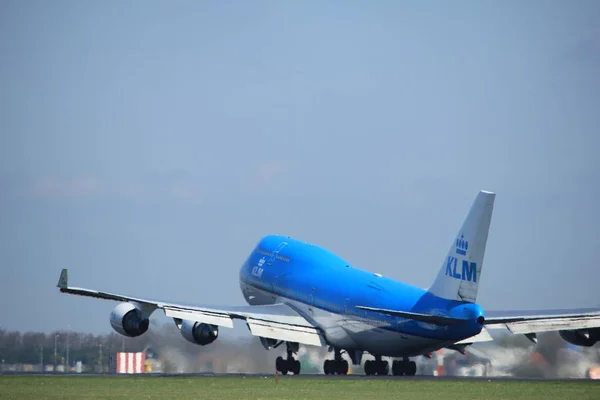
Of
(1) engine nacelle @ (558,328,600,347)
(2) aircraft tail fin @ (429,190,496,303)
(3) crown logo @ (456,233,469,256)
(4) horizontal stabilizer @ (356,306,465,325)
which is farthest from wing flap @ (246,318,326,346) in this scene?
(1) engine nacelle @ (558,328,600,347)

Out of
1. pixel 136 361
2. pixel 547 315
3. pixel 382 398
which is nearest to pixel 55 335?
pixel 136 361

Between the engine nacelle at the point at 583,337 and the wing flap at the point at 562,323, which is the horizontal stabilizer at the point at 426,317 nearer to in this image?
the wing flap at the point at 562,323

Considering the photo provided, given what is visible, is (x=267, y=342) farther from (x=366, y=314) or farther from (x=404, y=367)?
(x=404, y=367)

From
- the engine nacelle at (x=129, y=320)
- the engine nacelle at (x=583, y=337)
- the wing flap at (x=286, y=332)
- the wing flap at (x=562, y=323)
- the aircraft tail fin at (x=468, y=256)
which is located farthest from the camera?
the engine nacelle at (x=583, y=337)

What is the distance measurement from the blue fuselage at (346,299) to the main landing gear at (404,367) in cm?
222

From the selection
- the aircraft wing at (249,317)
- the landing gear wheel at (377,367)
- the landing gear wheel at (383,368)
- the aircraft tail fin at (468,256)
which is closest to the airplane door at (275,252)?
the aircraft wing at (249,317)

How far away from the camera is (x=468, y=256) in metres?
52.7

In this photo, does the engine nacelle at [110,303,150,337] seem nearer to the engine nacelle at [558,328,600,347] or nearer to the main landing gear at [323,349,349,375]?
the main landing gear at [323,349,349,375]

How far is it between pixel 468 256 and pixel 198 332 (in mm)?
14609

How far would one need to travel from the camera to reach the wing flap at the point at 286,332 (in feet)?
195

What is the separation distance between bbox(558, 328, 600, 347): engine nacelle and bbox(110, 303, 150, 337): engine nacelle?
19.3 m

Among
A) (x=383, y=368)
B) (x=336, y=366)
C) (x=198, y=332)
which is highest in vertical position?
(x=198, y=332)

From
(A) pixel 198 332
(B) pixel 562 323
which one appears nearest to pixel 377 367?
(A) pixel 198 332

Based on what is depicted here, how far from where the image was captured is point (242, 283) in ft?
245
